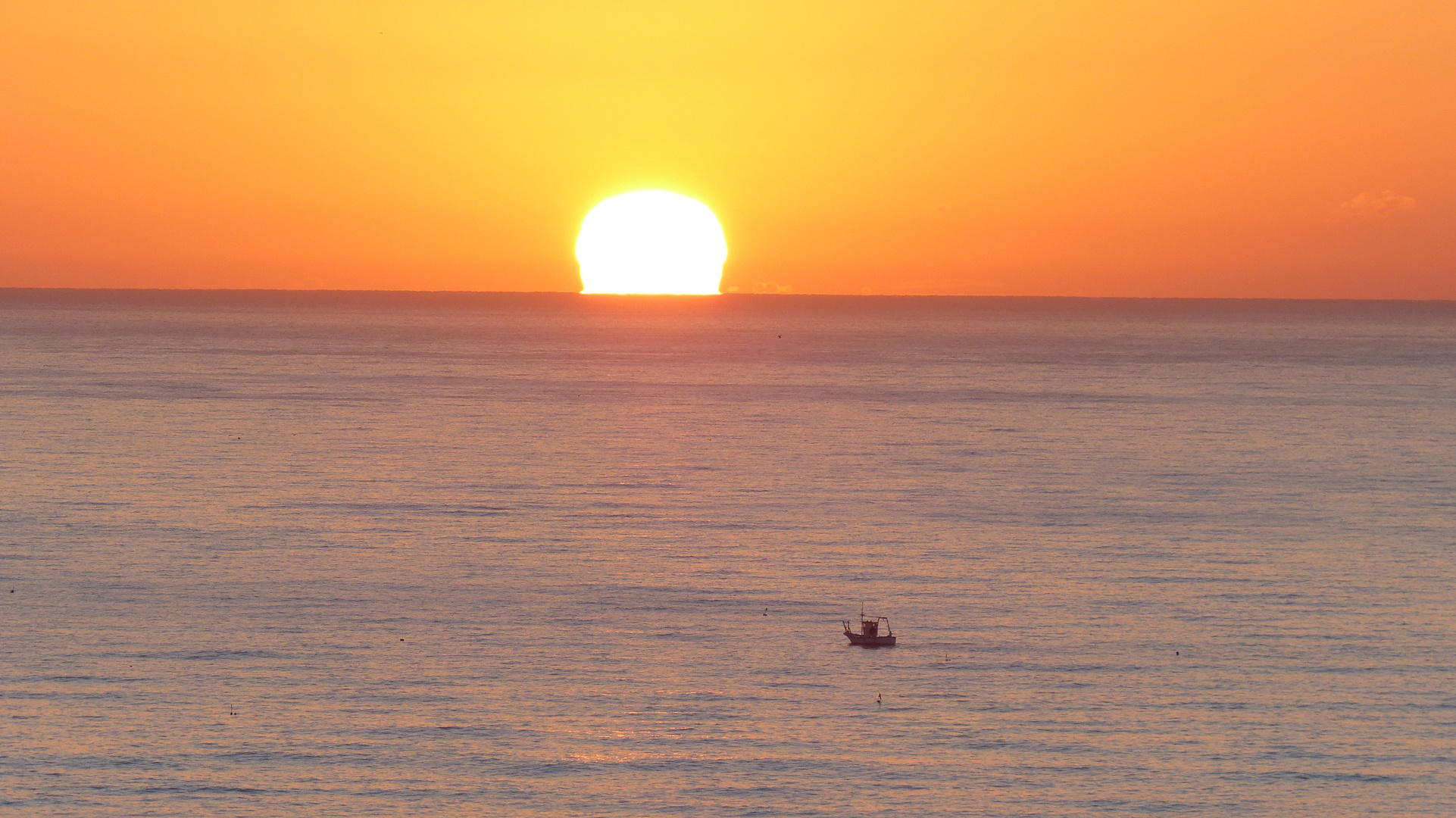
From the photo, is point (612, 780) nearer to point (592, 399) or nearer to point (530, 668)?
point (530, 668)

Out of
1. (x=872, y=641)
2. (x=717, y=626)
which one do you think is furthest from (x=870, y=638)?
(x=717, y=626)

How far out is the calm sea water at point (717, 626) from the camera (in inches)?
1123

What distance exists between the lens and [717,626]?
39312 mm

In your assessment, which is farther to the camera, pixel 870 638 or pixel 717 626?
pixel 717 626

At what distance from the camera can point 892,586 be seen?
44.9 metres

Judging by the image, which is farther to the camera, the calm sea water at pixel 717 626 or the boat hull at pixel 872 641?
the boat hull at pixel 872 641

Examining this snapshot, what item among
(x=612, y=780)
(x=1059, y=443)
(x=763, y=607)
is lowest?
(x=612, y=780)

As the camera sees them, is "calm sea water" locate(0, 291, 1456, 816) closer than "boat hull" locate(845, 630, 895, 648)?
Yes

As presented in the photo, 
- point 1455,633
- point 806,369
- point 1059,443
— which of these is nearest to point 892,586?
point 1455,633

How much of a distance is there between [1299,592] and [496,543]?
26.3 m

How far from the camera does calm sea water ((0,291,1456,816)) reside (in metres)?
28.5

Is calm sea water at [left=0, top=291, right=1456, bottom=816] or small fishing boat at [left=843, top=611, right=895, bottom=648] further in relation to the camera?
small fishing boat at [left=843, top=611, right=895, bottom=648]

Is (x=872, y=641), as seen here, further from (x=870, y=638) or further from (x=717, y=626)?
(x=717, y=626)

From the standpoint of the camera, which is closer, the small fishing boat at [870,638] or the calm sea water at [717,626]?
the calm sea water at [717,626]
